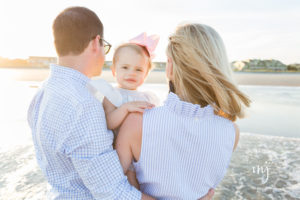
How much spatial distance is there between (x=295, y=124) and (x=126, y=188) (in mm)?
5556

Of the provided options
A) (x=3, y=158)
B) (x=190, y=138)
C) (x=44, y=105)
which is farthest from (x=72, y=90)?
(x=3, y=158)

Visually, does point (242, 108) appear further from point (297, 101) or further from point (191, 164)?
point (297, 101)

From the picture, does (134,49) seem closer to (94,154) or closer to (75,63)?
(75,63)

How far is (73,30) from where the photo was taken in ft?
4.83

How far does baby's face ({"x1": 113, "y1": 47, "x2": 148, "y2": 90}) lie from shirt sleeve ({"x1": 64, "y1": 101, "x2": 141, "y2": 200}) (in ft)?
3.10

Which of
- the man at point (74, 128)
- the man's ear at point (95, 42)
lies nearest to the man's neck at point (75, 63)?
the man at point (74, 128)

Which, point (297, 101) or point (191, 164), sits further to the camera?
point (297, 101)

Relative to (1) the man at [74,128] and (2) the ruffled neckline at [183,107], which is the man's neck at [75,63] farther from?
(2) the ruffled neckline at [183,107]

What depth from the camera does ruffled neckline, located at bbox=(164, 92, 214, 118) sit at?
1.33 m

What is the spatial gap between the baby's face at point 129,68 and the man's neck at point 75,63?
2.40 ft

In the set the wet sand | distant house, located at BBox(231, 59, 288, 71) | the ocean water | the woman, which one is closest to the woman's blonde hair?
the woman

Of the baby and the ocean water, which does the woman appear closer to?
the baby

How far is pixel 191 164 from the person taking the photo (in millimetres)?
1384

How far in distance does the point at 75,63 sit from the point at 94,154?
53cm
